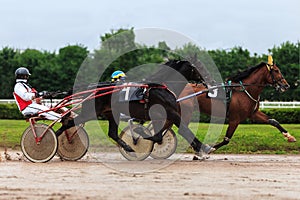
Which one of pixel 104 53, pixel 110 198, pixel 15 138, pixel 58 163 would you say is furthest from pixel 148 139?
pixel 104 53

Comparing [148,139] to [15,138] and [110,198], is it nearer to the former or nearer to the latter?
[110,198]

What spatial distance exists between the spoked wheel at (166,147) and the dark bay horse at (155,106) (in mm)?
521

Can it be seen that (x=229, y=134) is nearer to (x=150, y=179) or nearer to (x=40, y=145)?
(x=40, y=145)

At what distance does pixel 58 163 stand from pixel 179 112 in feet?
7.05

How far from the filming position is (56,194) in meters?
6.73

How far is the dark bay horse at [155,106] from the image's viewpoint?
1023cm

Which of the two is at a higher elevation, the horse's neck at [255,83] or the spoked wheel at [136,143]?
the horse's neck at [255,83]

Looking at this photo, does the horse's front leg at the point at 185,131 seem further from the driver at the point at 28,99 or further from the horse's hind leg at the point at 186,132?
the driver at the point at 28,99

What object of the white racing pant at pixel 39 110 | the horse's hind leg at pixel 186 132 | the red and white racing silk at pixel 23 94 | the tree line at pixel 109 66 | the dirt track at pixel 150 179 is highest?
the tree line at pixel 109 66

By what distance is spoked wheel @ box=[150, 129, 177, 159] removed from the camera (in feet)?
36.9

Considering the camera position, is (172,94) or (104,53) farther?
(104,53)

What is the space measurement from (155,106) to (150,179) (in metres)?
2.36

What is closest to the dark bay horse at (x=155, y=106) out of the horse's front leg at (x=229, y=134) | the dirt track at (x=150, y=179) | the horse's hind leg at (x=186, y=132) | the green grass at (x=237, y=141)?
the horse's hind leg at (x=186, y=132)

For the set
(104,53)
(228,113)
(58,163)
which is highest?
(104,53)
